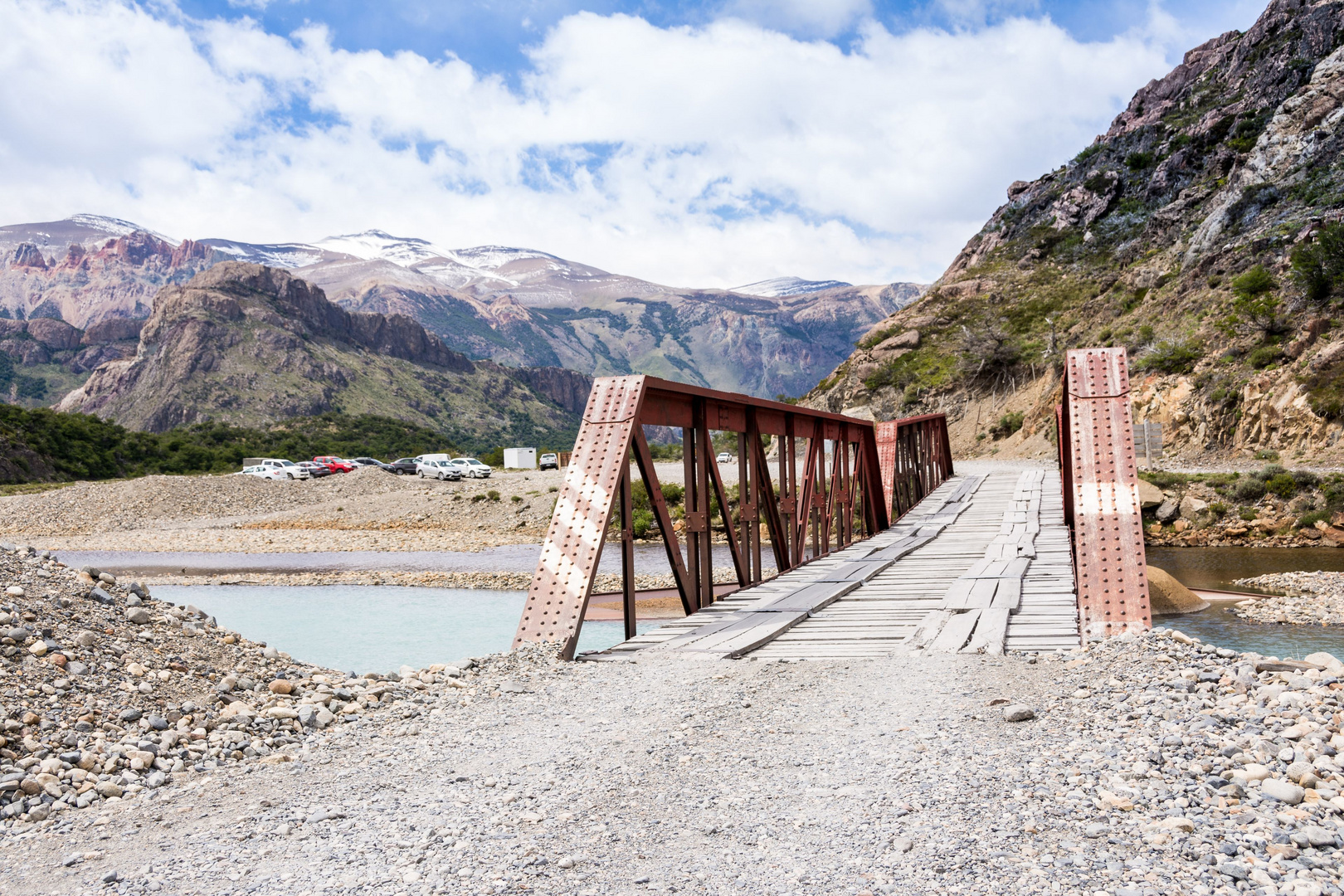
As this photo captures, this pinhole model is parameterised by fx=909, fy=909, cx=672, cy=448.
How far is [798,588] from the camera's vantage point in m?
8.51

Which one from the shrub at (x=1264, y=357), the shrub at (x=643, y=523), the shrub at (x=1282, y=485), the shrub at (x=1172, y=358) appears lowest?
the shrub at (x=643, y=523)

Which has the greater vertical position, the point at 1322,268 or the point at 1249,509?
the point at 1322,268

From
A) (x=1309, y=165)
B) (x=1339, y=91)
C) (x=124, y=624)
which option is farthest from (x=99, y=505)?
(x=1339, y=91)

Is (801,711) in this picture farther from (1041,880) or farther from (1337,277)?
(1337,277)

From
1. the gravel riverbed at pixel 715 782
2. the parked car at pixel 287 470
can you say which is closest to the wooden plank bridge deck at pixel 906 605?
the gravel riverbed at pixel 715 782

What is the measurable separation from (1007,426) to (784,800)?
46.3 m

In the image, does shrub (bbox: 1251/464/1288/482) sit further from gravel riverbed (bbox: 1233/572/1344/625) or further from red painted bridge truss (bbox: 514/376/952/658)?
red painted bridge truss (bbox: 514/376/952/658)

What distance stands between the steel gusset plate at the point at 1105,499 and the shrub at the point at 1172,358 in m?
30.5

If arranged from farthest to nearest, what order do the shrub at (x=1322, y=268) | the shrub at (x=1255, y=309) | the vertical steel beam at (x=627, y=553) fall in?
the shrub at (x=1255, y=309) → the shrub at (x=1322, y=268) → the vertical steel beam at (x=627, y=553)

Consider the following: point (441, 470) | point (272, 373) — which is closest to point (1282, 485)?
point (441, 470)

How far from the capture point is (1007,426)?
46.4 m

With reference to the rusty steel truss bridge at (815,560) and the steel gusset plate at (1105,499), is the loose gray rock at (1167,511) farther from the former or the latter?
the steel gusset plate at (1105,499)

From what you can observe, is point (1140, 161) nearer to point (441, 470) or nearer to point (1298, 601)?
point (441, 470)

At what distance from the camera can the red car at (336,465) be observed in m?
51.8
